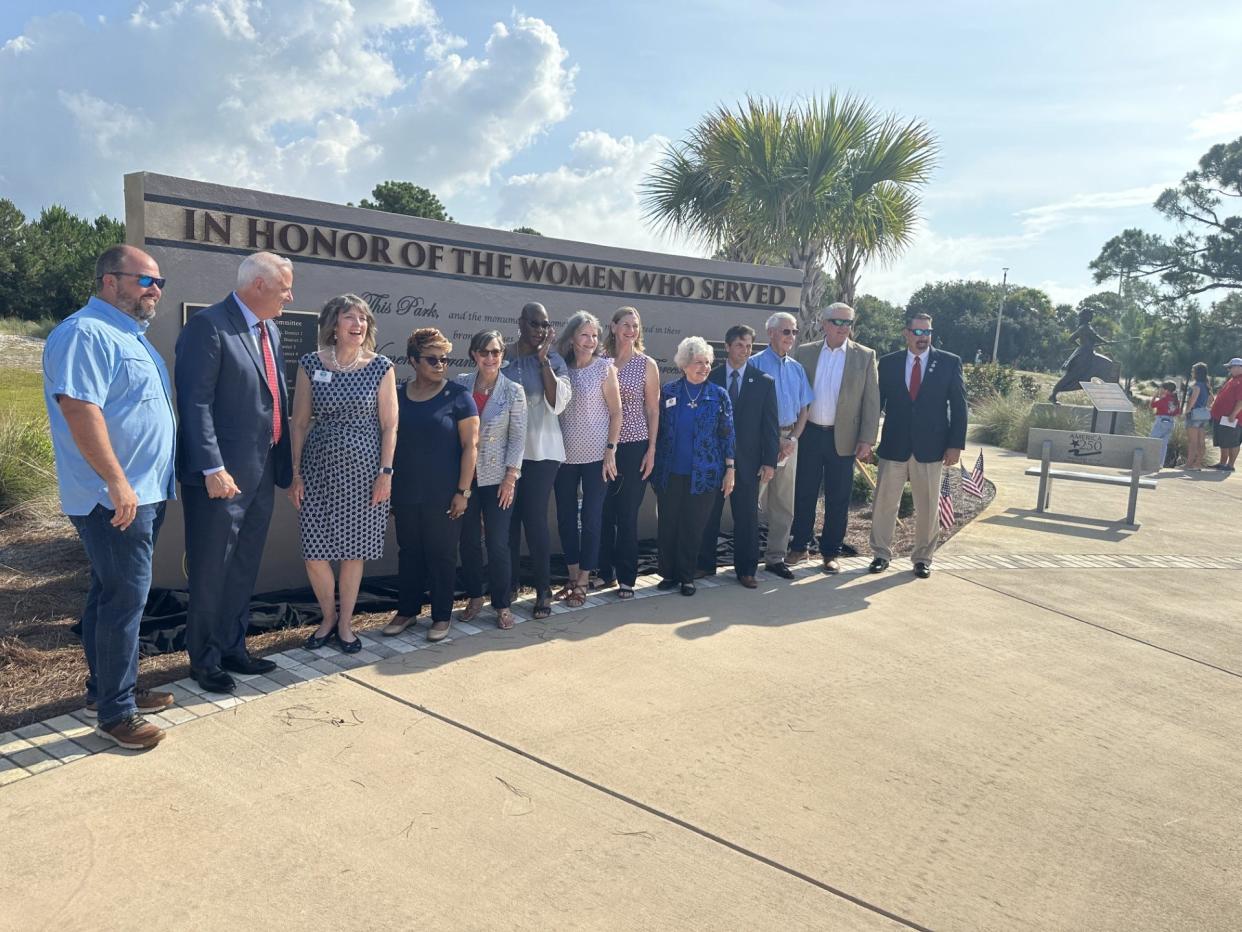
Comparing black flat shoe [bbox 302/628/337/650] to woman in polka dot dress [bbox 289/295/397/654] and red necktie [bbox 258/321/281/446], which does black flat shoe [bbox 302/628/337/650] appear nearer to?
woman in polka dot dress [bbox 289/295/397/654]

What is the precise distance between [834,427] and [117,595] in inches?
189

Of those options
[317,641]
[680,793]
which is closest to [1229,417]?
[680,793]

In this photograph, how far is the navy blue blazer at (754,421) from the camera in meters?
5.97

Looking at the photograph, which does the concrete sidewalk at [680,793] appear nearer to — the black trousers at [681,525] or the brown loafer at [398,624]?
the brown loafer at [398,624]

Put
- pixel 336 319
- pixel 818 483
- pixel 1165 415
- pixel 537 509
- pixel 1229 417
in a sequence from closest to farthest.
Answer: pixel 336 319
pixel 537 509
pixel 818 483
pixel 1229 417
pixel 1165 415

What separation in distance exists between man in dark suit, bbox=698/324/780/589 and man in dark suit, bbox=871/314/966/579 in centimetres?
109

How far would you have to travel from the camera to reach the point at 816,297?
1366cm

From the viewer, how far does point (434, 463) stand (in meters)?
4.60

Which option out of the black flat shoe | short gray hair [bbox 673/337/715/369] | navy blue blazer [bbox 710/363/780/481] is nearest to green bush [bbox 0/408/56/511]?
the black flat shoe

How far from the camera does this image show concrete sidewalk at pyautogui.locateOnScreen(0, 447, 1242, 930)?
2646 millimetres

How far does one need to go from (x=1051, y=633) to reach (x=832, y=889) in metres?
3.23

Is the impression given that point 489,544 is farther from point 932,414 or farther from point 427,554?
point 932,414

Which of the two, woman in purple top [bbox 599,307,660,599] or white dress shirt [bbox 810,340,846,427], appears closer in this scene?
woman in purple top [bbox 599,307,660,599]

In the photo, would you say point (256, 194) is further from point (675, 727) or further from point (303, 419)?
point (675, 727)
